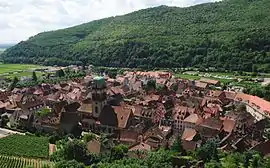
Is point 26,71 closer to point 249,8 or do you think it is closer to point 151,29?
point 151,29

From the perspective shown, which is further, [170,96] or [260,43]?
[260,43]

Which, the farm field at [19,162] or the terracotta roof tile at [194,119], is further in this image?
the terracotta roof tile at [194,119]

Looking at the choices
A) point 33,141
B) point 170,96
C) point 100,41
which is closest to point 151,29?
point 100,41

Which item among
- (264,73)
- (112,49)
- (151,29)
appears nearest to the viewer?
(264,73)

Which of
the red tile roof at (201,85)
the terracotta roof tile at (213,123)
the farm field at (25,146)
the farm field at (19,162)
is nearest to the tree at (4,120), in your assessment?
the farm field at (25,146)

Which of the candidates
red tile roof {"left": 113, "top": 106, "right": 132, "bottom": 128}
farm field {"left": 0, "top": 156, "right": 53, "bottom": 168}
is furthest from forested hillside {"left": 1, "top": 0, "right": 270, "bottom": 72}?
farm field {"left": 0, "top": 156, "right": 53, "bottom": 168}

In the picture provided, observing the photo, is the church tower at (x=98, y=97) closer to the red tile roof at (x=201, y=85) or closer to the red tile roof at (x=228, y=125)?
the red tile roof at (x=228, y=125)

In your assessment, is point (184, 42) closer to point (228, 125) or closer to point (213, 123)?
point (228, 125)
